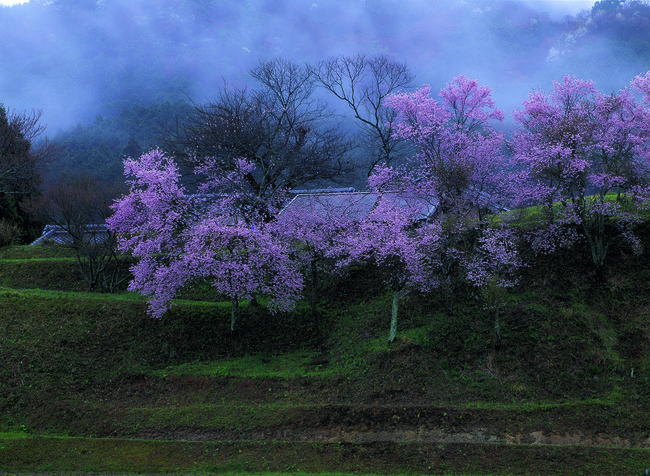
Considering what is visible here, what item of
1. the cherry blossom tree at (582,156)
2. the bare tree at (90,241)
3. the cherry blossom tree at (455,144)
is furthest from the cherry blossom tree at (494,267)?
the bare tree at (90,241)

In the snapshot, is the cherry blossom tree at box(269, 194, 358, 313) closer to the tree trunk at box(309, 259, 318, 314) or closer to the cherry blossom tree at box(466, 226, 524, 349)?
the tree trunk at box(309, 259, 318, 314)

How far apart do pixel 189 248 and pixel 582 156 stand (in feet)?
53.5

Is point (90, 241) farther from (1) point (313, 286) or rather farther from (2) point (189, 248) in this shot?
(1) point (313, 286)

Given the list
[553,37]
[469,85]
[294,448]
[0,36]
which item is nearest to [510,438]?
[294,448]

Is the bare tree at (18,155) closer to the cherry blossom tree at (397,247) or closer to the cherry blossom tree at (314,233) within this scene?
the cherry blossom tree at (314,233)

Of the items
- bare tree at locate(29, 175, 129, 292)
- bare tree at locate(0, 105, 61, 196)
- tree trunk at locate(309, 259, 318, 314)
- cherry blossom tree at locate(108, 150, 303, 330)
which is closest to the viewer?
cherry blossom tree at locate(108, 150, 303, 330)

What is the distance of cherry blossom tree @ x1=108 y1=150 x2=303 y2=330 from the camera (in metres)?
16.6

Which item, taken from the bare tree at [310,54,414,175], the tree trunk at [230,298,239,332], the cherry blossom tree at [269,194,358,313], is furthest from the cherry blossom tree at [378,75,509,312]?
the tree trunk at [230,298,239,332]

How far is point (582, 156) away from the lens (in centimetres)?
1841

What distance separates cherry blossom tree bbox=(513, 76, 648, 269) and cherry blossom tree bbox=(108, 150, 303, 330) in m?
11.4

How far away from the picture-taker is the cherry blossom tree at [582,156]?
18.2 m

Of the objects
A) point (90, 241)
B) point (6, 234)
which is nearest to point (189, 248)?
point (90, 241)

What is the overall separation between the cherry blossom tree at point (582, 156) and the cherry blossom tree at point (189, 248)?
1142 cm

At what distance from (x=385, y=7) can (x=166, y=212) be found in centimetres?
16151
